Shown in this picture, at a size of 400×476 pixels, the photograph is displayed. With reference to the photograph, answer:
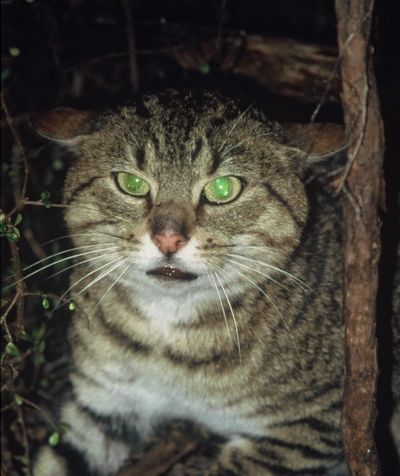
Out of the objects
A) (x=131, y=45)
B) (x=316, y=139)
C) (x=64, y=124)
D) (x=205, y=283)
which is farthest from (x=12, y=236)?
(x=131, y=45)

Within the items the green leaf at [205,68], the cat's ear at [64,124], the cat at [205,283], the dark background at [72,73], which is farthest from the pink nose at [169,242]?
the green leaf at [205,68]

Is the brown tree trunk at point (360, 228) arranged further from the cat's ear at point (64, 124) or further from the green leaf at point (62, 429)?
the green leaf at point (62, 429)

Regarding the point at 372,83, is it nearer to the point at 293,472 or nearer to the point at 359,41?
the point at 359,41

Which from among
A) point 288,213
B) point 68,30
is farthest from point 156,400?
point 68,30

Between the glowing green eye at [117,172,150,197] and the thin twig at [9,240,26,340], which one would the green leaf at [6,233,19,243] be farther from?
the glowing green eye at [117,172,150,197]

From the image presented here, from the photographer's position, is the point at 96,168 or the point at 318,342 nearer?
the point at 96,168
